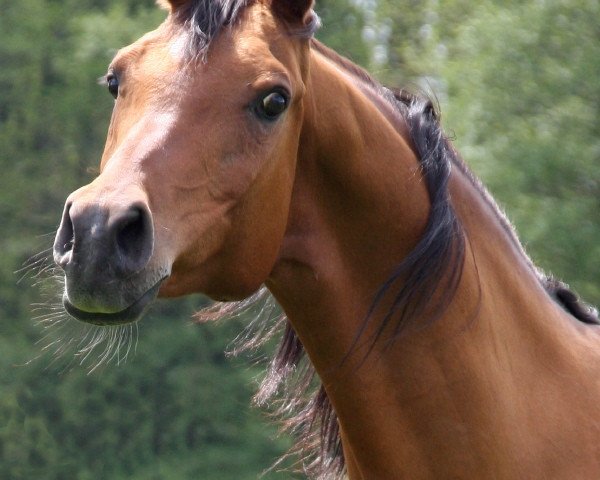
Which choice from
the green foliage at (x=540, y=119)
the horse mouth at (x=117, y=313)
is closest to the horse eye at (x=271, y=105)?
the horse mouth at (x=117, y=313)

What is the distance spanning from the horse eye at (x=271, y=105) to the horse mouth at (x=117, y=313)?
0.49m

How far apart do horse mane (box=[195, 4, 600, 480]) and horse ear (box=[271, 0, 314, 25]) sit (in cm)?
12

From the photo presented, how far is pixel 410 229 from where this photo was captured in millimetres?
2928

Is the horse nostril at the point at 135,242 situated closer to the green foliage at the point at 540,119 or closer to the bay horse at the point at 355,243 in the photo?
the bay horse at the point at 355,243

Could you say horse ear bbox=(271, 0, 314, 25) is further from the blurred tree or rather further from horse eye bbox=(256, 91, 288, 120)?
the blurred tree

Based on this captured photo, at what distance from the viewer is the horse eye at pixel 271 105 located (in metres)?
2.68

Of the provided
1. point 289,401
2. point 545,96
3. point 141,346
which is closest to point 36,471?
point 141,346

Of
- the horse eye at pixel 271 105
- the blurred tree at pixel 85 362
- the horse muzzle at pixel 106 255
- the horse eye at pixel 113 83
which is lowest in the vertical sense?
the blurred tree at pixel 85 362

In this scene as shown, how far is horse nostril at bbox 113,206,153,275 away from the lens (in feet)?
7.87

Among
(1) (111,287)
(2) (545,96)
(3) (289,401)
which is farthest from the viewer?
(2) (545,96)

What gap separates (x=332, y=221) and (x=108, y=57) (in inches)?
448

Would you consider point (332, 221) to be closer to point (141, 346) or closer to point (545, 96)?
point (545, 96)

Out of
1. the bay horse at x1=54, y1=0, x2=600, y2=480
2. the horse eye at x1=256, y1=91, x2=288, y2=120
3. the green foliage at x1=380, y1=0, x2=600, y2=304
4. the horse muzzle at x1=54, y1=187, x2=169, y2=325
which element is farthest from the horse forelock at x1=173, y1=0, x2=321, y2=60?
the green foliage at x1=380, y1=0, x2=600, y2=304

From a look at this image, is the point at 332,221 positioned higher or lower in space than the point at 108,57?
higher
